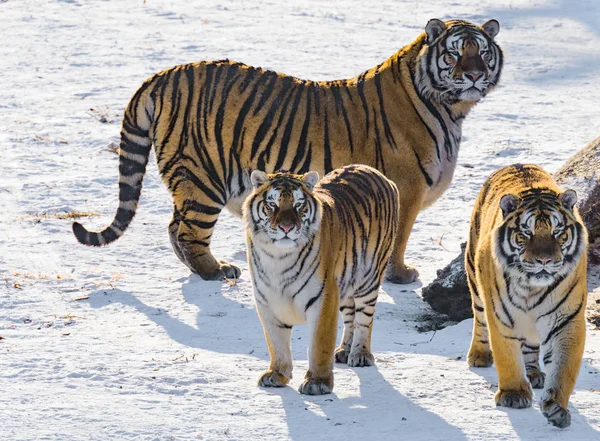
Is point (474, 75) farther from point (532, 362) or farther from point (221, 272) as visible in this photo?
point (532, 362)

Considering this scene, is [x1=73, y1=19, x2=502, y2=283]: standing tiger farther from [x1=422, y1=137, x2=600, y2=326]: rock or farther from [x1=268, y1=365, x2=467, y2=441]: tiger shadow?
[x1=268, y1=365, x2=467, y2=441]: tiger shadow

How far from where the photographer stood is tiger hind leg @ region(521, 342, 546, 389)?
5.38m

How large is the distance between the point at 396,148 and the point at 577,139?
3.29 m

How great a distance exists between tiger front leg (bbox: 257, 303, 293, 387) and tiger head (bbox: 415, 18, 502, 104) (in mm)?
2511

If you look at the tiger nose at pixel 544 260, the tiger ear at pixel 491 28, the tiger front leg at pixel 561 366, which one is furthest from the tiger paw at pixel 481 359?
the tiger ear at pixel 491 28

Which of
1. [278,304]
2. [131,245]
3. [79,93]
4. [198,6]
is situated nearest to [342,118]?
[131,245]

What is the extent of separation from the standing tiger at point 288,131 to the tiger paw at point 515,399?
2.33m

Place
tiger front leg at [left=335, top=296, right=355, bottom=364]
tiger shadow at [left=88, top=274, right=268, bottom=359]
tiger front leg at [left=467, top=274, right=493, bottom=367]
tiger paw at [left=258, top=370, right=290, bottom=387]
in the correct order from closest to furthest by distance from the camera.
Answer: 1. tiger paw at [left=258, top=370, right=290, bottom=387]
2. tiger front leg at [left=467, top=274, right=493, bottom=367]
3. tiger front leg at [left=335, top=296, right=355, bottom=364]
4. tiger shadow at [left=88, top=274, right=268, bottom=359]

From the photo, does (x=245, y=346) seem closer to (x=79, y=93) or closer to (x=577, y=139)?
(x=577, y=139)

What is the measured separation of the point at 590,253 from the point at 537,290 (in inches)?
83.7

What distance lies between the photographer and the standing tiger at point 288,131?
7238mm

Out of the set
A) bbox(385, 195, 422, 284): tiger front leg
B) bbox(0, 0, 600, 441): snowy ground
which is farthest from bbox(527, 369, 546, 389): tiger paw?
bbox(385, 195, 422, 284): tiger front leg

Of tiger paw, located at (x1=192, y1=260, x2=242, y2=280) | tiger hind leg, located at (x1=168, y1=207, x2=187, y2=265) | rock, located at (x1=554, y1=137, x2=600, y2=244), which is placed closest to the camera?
rock, located at (x1=554, y1=137, x2=600, y2=244)

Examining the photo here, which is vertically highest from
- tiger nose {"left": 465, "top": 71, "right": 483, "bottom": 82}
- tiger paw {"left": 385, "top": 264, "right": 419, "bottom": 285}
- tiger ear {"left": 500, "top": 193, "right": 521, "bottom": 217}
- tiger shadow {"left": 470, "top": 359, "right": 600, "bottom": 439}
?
tiger nose {"left": 465, "top": 71, "right": 483, "bottom": 82}
